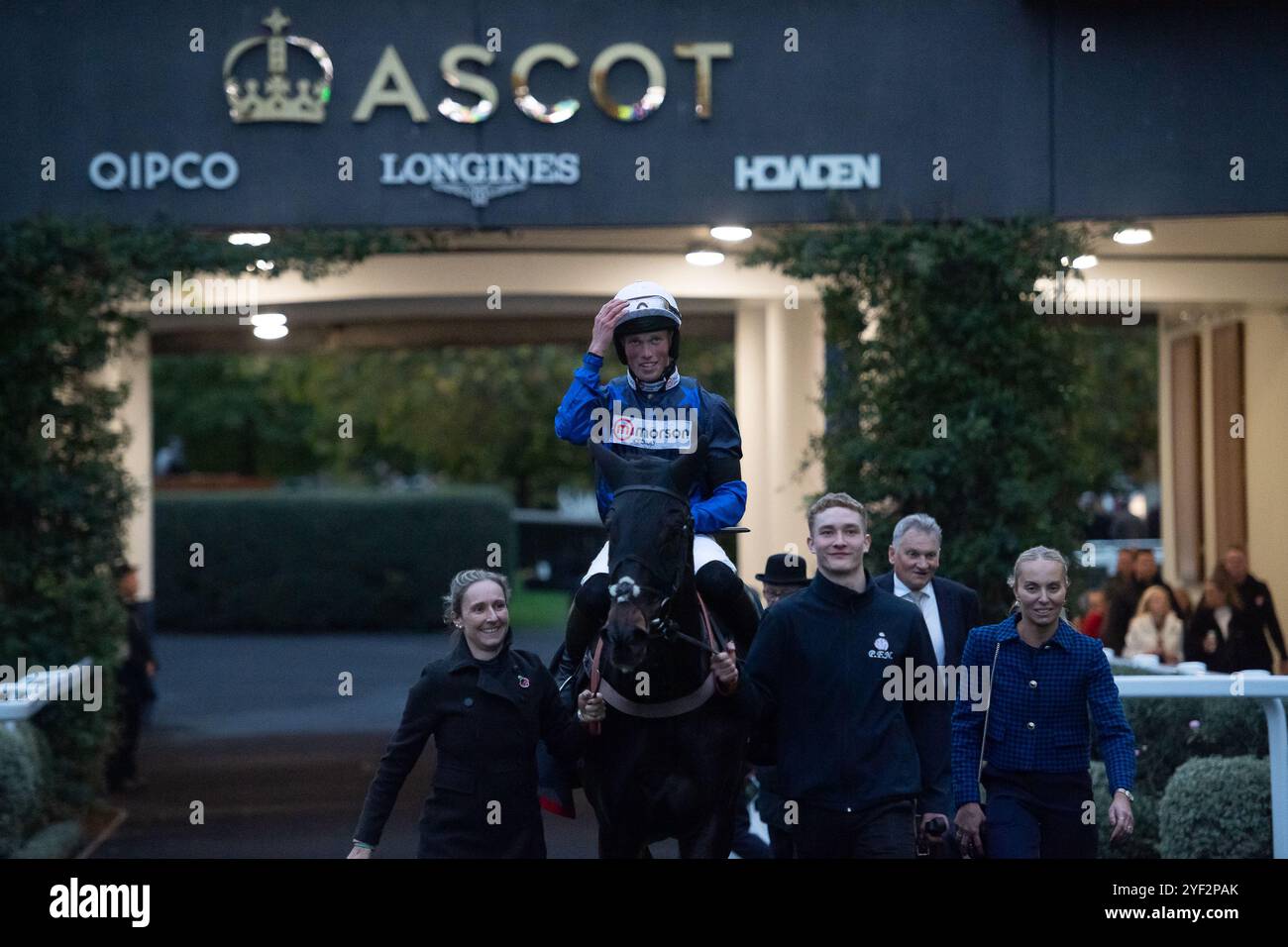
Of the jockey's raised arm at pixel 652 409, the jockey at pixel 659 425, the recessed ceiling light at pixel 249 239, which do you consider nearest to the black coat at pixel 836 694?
the jockey at pixel 659 425

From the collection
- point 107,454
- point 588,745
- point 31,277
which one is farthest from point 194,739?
point 588,745

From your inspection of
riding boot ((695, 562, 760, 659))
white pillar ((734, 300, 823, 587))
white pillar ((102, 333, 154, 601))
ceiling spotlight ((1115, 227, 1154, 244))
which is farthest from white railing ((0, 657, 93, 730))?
white pillar ((102, 333, 154, 601))

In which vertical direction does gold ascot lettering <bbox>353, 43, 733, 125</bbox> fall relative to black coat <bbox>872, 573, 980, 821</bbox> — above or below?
above

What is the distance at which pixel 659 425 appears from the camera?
6074 mm

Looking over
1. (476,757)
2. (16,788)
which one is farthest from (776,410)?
(476,757)

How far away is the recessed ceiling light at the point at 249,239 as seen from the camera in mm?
11039

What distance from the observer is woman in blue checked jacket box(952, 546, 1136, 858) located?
5945 mm

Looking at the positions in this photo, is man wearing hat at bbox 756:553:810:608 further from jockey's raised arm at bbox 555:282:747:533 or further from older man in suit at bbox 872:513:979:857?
jockey's raised arm at bbox 555:282:747:533

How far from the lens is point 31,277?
10891mm

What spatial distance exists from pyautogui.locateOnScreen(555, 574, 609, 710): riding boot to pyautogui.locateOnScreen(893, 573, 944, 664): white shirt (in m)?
1.56

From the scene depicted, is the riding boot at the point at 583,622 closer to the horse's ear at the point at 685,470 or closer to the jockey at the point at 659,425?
the jockey at the point at 659,425
